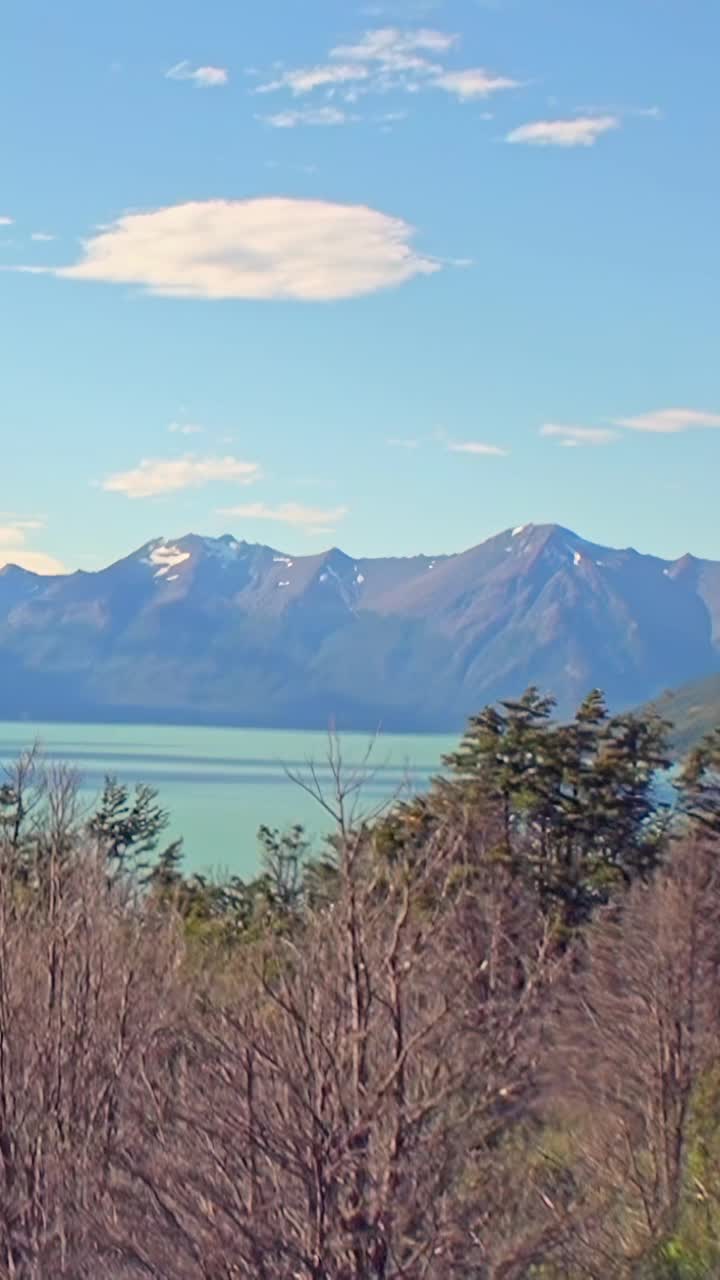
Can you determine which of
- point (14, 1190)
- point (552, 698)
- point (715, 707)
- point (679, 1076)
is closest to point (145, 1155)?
point (14, 1190)

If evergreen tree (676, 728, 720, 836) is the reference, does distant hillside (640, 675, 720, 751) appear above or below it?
above

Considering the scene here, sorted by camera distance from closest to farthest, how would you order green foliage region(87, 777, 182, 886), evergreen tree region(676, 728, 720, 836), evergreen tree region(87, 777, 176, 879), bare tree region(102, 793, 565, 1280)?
bare tree region(102, 793, 565, 1280) → evergreen tree region(676, 728, 720, 836) → green foliage region(87, 777, 182, 886) → evergreen tree region(87, 777, 176, 879)

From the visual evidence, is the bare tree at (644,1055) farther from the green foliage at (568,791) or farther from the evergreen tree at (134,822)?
the evergreen tree at (134,822)

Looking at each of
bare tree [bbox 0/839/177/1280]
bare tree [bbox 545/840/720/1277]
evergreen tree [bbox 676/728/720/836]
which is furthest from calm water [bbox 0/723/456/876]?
evergreen tree [bbox 676/728/720/836]

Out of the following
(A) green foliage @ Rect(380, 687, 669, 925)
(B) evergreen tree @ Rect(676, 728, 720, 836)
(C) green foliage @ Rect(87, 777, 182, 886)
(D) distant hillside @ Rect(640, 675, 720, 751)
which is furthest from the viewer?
(D) distant hillside @ Rect(640, 675, 720, 751)

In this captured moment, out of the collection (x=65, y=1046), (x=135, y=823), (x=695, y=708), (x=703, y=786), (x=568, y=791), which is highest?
(x=695, y=708)

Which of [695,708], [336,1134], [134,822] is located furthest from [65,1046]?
[695,708]

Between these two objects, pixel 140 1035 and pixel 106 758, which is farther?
pixel 106 758

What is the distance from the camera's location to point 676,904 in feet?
79.8

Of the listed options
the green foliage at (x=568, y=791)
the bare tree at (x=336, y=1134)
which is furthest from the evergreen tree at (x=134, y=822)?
the bare tree at (x=336, y=1134)

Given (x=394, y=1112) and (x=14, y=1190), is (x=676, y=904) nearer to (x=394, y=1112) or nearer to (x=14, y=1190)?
(x=14, y=1190)

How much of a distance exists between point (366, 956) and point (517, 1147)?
314 inches

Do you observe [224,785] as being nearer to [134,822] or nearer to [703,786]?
[134,822]

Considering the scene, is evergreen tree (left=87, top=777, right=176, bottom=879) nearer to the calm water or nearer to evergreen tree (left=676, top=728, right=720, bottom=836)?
the calm water
